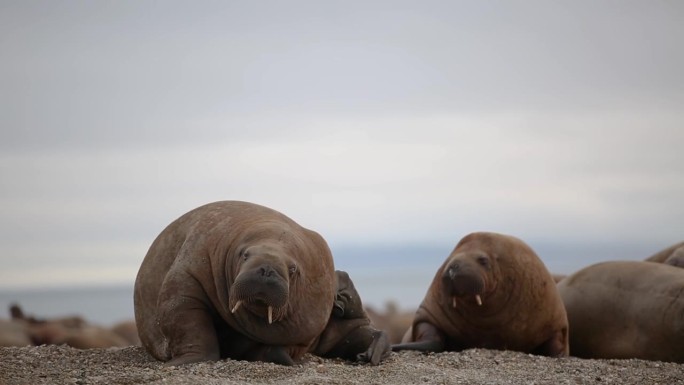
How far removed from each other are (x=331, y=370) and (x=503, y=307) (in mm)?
3161

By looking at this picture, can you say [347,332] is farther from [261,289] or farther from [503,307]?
[503,307]

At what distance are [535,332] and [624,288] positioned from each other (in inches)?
50.9

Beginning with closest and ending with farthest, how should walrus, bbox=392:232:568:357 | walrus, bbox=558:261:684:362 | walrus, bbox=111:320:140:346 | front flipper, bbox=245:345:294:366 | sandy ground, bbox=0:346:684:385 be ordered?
sandy ground, bbox=0:346:684:385 → front flipper, bbox=245:345:294:366 → walrus, bbox=392:232:568:357 → walrus, bbox=558:261:684:362 → walrus, bbox=111:320:140:346

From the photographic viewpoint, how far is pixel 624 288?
12273 millimetres

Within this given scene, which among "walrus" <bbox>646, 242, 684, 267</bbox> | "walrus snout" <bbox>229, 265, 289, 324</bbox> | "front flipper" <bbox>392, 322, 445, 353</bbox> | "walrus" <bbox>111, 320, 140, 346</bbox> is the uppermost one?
"walrus snout" <bbox>229, 265, 289, 324</bbox>

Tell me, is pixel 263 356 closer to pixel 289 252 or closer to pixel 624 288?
pixel 289 252

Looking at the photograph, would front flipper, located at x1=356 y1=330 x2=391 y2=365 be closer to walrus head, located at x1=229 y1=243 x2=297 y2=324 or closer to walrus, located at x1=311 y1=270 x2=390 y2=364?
walrus, located at x1=311 y1=270 x2=390 y2=364

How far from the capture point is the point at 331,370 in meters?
8.97

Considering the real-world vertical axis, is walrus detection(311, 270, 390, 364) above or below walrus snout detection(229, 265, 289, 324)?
below

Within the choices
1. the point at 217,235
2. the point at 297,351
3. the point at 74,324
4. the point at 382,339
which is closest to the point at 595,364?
the point at 382,339

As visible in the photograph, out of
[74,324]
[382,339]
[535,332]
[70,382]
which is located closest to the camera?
[70,382]

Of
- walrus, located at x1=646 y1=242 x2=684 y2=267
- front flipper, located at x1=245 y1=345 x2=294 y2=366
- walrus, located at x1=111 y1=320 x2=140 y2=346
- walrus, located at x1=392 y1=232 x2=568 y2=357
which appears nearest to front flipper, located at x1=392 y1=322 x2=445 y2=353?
walrus, located at x1=392 y1=232 x2=568 y2=357

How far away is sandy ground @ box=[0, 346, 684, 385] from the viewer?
26.7 ft

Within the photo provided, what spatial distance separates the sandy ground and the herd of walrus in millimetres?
326
